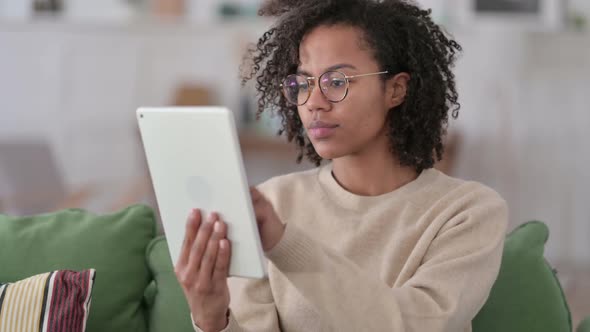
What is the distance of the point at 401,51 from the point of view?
1.55m

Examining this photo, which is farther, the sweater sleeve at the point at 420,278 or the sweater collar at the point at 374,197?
the sweater collar at the point at 374,197

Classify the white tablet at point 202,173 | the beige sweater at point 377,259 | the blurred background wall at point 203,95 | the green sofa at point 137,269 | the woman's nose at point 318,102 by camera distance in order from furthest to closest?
the blurred background wall at point 203,95 < the green sofa at point 137,269 < the woman's nose at point 318,102 < the beige sweater at point 377,259 < the white tablet at point 202,173

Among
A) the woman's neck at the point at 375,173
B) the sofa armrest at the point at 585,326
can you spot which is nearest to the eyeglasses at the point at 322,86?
the woman's neck at the point at 375,173

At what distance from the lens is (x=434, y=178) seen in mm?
1581

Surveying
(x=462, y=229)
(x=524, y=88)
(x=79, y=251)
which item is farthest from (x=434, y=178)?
(x=524, y=88)

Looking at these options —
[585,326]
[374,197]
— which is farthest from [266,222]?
[585,326]

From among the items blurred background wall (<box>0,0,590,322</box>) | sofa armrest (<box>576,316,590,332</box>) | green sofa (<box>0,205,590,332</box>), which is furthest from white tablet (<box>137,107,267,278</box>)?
blurred background wall (<box>0,0,590,322</box>)

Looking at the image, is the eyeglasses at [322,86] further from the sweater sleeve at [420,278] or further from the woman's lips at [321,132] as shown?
the sweater sleeve at [420,278]

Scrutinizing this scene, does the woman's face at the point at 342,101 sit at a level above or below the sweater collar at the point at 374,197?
above

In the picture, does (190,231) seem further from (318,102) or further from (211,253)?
(318,102)

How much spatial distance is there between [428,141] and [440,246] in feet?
0.81

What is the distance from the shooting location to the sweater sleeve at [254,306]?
4.83ft

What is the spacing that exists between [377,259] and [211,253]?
429 mm

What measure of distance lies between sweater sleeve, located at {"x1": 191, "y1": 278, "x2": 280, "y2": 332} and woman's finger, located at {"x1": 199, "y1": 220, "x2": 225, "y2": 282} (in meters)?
0.26
